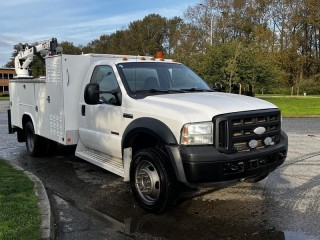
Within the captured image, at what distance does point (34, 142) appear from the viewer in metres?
9.10

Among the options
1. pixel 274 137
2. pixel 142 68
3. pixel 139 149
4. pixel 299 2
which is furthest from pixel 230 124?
pixel 299 2

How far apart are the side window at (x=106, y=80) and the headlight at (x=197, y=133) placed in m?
1.65

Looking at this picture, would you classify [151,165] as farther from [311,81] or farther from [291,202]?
[311,81]

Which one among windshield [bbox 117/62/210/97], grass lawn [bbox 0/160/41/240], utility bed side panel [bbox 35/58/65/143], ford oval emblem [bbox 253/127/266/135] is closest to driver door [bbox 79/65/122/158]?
windshield [bbox 117/62/210/97]

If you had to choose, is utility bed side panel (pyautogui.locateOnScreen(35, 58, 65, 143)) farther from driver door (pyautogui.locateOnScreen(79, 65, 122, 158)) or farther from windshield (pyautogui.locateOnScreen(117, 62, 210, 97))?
windshield (pyautogui.locateOnScreen(117, 62, 210, 97))

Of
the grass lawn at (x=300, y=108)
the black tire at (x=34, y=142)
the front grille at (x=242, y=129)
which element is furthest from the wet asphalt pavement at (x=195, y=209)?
the grass lawn at (x=300, y=108)

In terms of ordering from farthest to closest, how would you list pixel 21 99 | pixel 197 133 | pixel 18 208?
pixel 21 99, pixel 18 208, pixel 197 133

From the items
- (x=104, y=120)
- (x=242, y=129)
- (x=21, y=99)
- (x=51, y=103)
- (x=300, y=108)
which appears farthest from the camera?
(x=300, y=108)

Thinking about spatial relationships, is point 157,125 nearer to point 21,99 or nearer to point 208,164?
point 208,164

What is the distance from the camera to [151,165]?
5.32 m

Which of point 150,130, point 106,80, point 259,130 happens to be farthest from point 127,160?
point 259,130

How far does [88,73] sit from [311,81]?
51.8 meters

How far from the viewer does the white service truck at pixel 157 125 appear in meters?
4.84

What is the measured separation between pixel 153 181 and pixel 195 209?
74cm
